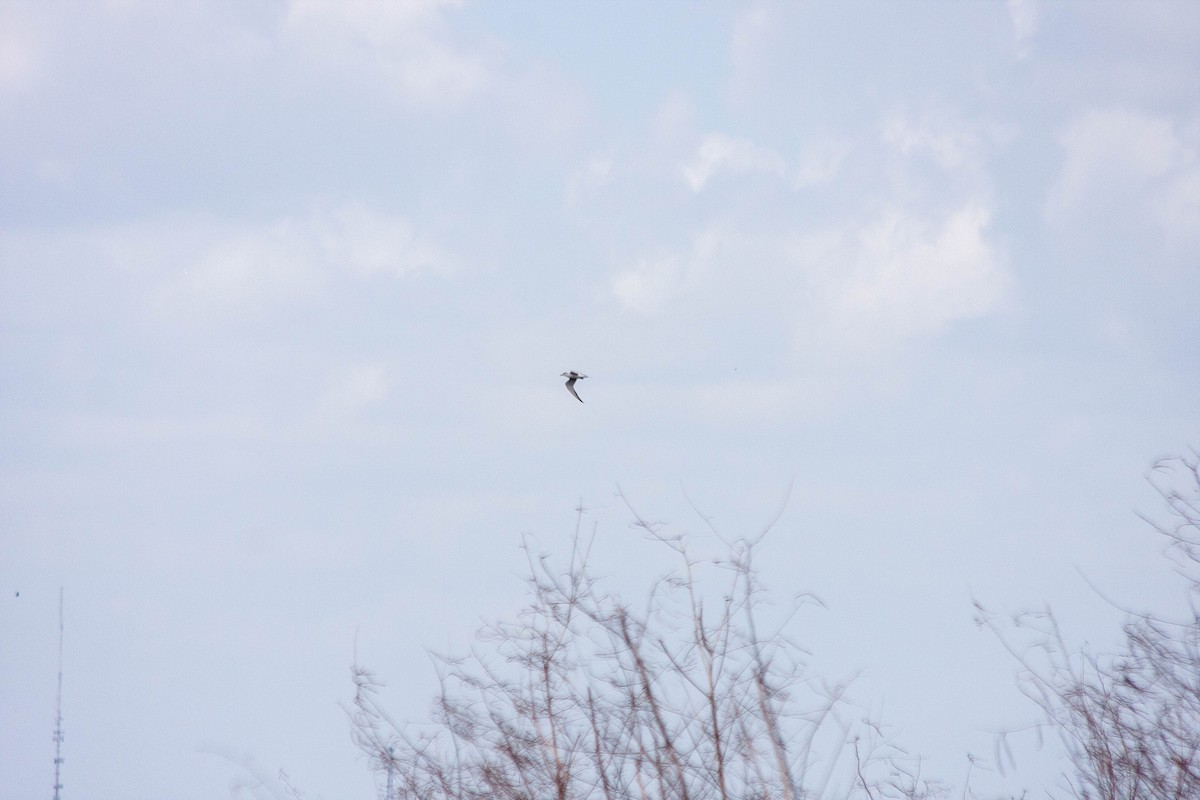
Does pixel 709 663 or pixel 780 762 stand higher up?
pixel 709 663

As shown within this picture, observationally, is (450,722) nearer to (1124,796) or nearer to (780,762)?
(780,762)

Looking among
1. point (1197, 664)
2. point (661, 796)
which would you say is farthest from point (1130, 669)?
point (661, 796)

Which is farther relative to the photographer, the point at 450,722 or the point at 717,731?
the point at 450,722

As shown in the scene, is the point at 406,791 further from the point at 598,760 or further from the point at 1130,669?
the point at 1130,669

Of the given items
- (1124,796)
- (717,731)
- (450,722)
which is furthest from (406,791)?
(1124,796)

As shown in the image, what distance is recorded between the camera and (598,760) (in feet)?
39.1

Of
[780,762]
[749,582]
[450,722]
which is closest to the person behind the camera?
[780,762]

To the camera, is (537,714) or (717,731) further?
(537,714)

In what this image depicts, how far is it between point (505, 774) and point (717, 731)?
1978 mm

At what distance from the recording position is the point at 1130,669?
41.3ft

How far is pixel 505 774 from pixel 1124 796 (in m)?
5.13

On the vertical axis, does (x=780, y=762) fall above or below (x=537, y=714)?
below

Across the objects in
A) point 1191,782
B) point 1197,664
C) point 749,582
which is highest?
point 749,582

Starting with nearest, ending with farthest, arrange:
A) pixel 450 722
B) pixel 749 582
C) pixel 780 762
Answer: pixel 780 762 < pixel 749 582 < pixel 450 722
